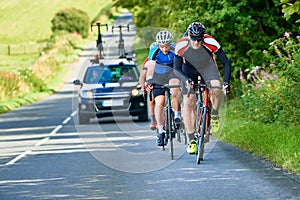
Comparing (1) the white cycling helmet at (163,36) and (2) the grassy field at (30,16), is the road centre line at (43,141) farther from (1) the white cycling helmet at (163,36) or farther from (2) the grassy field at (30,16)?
(2) the grassy field at (30,16)

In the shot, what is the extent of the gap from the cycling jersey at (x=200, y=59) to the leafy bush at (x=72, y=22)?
7711 centimetres

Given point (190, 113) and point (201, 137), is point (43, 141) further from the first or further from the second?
point (201, 137)

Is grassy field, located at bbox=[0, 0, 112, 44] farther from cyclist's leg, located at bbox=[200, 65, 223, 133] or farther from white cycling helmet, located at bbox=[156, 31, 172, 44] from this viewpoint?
cyclist's leg, located at bbox=[200, 65, 223, 133]

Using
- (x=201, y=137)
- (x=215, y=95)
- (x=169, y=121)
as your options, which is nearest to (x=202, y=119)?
(x=201, y=137)

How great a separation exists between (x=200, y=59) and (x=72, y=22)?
7855 centimetres

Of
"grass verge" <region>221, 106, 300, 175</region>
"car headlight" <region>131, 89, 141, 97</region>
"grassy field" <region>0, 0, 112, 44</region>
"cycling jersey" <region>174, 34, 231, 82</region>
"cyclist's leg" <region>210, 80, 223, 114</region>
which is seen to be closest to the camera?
"grass verge" <region>221, 106, 300, 175</region>

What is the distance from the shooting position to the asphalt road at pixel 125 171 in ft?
33.5

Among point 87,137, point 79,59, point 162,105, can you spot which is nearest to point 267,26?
point 87,137

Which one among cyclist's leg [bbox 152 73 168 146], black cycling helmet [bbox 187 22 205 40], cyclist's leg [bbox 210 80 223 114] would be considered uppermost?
black cycling helmet [bbox 187 22 205 40]

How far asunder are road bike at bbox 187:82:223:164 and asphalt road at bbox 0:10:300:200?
0.27 m

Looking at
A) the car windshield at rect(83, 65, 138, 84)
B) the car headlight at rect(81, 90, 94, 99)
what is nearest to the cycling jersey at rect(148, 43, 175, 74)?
the car headlight at rect(81, 90, 94, 99)

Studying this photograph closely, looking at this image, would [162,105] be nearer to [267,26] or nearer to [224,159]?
[224,159]

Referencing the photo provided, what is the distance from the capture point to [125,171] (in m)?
12.4

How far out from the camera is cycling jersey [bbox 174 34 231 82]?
1268 cm
